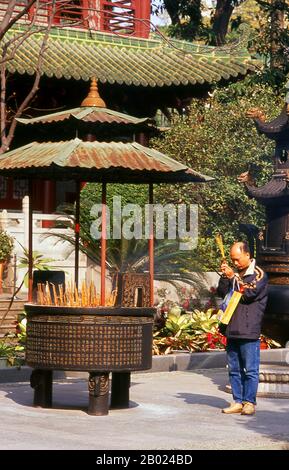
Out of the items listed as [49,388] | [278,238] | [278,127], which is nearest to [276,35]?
[278,127]

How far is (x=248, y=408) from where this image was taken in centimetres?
1270

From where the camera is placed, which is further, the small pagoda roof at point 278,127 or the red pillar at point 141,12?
the red pillar at point 141,12

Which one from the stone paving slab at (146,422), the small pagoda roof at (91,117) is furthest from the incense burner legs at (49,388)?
the small pagoda roof at (91,117)

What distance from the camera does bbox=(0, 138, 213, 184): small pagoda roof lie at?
13.0 m

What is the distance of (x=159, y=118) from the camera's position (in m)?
37.1

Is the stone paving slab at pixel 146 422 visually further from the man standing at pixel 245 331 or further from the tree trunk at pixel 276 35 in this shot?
the tree trunk at pixel 276 35

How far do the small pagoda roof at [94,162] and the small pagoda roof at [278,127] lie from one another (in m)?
3.79

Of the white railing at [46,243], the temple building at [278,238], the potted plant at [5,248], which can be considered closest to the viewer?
the temple building at [278,238]

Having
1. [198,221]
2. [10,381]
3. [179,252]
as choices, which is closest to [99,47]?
[198,221]

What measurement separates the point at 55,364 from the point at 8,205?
17.7m

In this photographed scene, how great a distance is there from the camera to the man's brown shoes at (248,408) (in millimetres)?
12688

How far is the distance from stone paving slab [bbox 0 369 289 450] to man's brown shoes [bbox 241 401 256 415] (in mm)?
111
